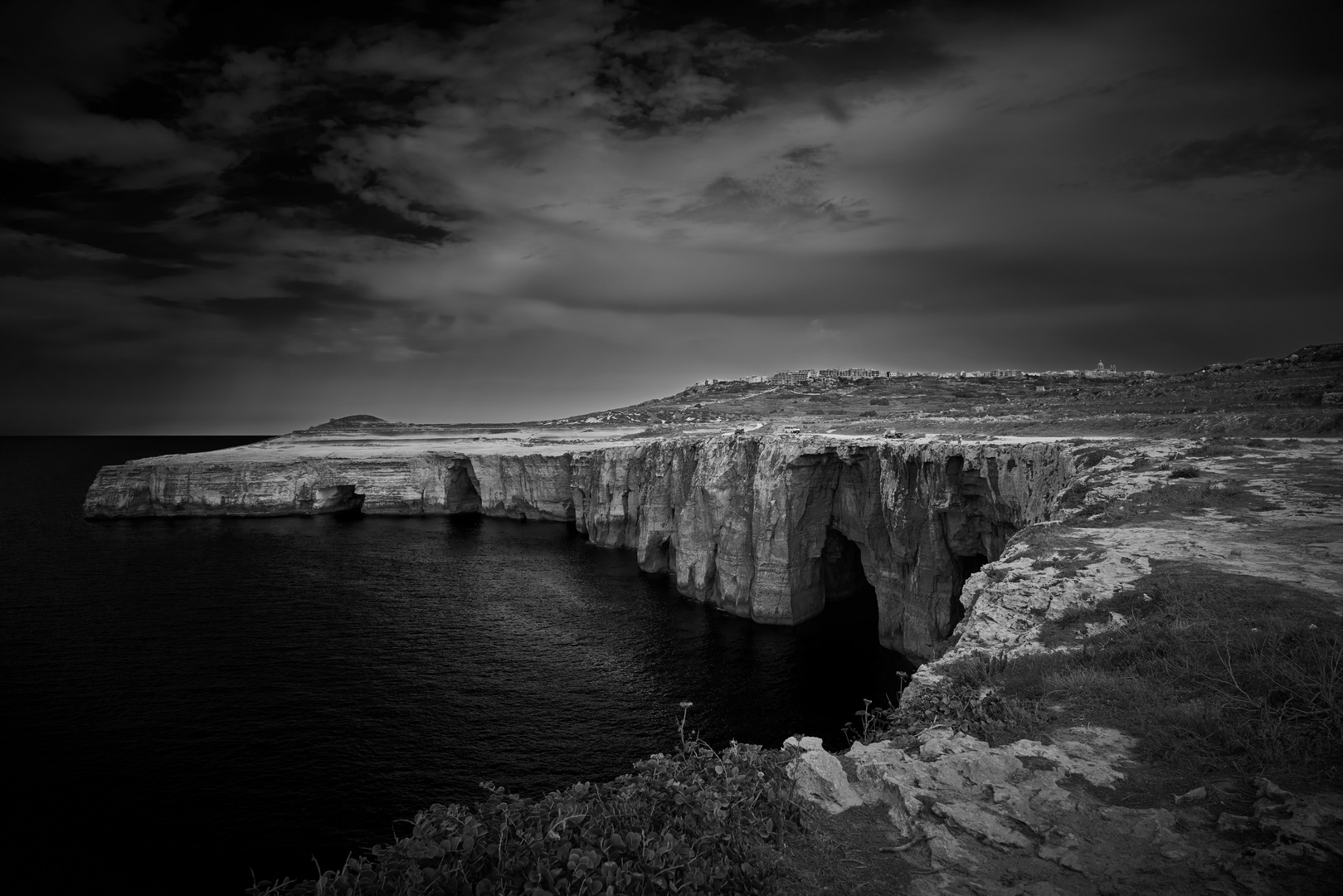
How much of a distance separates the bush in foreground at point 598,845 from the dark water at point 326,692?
14140 mm

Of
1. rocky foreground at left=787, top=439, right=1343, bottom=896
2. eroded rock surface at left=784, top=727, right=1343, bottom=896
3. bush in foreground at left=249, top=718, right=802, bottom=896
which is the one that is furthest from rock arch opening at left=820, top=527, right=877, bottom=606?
bush in foreground at left=249, top=718, right=802, bottom=896

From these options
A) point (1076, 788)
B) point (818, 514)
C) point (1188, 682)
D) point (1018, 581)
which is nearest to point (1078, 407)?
point (818, 514)

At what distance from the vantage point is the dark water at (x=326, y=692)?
2112cm

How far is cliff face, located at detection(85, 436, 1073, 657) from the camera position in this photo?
30.8 metres

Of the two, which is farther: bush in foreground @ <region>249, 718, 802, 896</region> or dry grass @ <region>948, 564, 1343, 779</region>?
dry grass @ <region>948, 564, 1343, 779</region>

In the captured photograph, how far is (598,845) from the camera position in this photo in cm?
595

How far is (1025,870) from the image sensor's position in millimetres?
5984

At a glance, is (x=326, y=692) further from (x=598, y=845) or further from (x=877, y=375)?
(x=877, y=375)

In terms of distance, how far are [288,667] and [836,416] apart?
66305 mm

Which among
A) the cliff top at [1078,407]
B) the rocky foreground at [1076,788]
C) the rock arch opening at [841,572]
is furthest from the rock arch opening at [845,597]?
the rocky foreground at [1076,788]

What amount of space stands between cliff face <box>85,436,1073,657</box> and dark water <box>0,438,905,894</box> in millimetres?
2941

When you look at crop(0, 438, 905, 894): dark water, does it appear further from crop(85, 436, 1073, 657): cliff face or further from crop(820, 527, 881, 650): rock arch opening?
crop(85, 436, 1073, 657): cliff face

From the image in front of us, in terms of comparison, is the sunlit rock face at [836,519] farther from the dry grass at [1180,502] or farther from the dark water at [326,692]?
the dry grass at [1180,502]

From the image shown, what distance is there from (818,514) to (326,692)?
3095 cm
